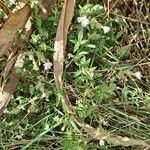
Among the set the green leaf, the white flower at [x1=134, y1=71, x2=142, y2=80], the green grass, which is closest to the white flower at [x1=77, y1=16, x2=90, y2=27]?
the green grass

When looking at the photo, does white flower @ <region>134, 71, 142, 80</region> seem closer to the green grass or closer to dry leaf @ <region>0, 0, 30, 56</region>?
the green grass

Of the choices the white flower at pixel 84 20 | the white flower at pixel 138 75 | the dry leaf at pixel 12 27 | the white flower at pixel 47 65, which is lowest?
the white flower at pixel 138 75

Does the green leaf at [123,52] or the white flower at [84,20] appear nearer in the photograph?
the white flower at [84,20]

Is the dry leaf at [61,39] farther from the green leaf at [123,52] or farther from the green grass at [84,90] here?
the green leaf at [123,52]

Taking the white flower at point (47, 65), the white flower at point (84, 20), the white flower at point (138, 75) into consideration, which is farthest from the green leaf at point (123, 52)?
the white flower at point (47, 65)

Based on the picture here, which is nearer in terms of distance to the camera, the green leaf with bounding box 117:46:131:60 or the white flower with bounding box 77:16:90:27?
the white flower with bounding box 77:16:90:27

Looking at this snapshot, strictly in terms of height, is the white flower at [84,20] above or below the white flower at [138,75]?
above

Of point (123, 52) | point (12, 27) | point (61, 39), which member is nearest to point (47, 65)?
point (61, 39)
